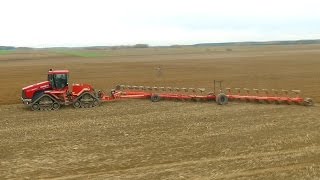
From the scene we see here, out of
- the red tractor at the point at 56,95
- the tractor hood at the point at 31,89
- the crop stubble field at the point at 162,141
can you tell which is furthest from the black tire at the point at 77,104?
the tractor hood at the point at 31,89

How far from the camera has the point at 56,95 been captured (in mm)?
24438

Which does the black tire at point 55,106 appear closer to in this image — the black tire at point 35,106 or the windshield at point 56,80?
the black tire at point 35,106

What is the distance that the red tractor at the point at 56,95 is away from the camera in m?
24.1

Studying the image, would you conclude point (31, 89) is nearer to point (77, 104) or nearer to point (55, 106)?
point (55, 106)

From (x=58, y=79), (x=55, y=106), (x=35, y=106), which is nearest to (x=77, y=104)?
(x=55, y=106)

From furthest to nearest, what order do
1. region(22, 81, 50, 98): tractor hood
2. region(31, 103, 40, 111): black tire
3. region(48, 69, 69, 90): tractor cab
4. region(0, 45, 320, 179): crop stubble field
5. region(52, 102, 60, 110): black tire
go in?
region(48, 69, 69, 90): tractor cab
region(22, 81, 50, 98): tractor hood
region(52, 102, 60, 110): black tire
region(31, 103, 40, 111): black tire
region(0, 45, 320, 179): crop stubble field

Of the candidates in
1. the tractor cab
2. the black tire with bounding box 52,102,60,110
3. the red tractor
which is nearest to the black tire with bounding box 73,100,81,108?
the red tractor

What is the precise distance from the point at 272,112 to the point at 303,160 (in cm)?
873

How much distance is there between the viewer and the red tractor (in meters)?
24.1

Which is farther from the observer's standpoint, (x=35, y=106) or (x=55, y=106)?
(x=55, y=106)

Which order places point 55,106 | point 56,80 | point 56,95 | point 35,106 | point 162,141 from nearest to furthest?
point 162,141 < point 35,106 < point 55,106 < point 56,95 < point 56,80

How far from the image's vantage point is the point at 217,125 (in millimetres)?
19219

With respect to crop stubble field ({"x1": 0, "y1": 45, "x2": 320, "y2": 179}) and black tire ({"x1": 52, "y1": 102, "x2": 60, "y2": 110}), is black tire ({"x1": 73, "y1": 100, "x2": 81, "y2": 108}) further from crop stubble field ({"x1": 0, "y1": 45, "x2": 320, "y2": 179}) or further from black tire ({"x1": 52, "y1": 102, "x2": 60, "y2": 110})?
black tire ({"x1": 52, "y1": 102, "x2": 60, "y2": 110})

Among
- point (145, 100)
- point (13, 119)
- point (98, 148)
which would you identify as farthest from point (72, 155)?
point (145, 100)
